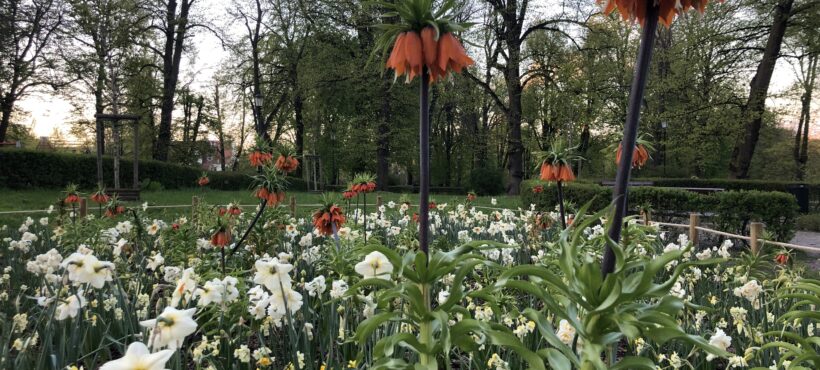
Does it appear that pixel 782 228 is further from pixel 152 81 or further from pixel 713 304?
pixel 152 81

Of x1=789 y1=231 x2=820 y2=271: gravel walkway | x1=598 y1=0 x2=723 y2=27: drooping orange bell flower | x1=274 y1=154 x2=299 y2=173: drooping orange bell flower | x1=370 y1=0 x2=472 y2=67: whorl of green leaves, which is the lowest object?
x1=789 y1=231 x2=820 y2=271: gravel walkway

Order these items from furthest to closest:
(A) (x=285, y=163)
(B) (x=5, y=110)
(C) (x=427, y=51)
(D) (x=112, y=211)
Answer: (B) (x=5, y=110) → (D) (x=112, y=211) → (A) (x=285, y=163) → (C) (x=427, y=51)

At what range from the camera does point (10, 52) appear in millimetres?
18016

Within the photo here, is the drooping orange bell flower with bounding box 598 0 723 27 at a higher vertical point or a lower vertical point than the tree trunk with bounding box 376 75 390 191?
lower

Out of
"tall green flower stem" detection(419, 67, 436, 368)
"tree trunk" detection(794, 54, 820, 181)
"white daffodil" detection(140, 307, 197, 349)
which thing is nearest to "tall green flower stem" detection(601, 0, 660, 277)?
"tall green flower stem" detection(419, 67, 436, 368)

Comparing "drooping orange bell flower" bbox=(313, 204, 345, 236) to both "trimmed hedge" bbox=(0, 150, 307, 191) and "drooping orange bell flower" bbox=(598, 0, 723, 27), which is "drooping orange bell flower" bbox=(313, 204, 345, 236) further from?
"trimmed hedge" bbox=(0, 150, 307, 191)

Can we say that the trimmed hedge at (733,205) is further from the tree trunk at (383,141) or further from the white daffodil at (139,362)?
the tree trunk at (383,141)

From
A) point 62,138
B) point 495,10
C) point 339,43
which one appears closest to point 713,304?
point 495,10

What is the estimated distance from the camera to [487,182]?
21.9m

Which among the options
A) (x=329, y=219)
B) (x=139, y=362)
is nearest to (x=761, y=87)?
(x=329, y=219)

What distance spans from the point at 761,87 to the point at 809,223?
6808 millimetres

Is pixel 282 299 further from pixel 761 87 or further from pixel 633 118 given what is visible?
pixel 761 87

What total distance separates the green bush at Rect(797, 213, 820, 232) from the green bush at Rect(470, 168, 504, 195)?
11.4 meters

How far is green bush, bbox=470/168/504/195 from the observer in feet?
71.9
